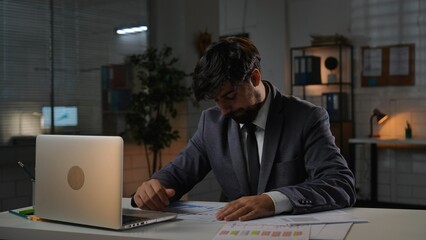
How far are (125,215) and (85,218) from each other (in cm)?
→ 16

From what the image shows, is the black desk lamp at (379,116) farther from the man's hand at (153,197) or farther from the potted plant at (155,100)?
the man's hand at (153,197)

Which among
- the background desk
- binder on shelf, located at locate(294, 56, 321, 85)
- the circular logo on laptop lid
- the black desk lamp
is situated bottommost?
the background desk

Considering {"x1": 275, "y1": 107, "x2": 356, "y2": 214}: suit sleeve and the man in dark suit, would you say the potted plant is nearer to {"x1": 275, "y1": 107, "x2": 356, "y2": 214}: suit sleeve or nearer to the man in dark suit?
the man in dark suit

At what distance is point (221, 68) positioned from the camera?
210cm

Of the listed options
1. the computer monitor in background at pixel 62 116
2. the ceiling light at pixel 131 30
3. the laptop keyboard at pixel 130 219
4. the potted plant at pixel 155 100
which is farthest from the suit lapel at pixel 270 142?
the ceiling light at pixel 131 30

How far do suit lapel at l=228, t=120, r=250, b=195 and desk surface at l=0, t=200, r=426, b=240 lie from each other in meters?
0.49

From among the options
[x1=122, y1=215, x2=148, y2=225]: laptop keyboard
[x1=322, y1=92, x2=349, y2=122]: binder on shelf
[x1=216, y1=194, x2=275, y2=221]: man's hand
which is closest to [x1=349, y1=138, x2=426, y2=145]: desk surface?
[x1=322, y1=92, x2=349, y2=122]: binder on shelf

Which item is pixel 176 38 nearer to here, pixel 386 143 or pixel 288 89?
pixel 288 89

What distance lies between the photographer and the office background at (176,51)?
14.5 feet

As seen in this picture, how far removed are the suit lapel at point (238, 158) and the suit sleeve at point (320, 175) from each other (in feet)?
0.81

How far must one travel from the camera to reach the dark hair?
2.09 meters

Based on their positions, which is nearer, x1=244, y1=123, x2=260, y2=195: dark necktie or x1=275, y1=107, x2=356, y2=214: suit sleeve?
x1=275, y1=107, x2=356, y2=214: suit sleeve

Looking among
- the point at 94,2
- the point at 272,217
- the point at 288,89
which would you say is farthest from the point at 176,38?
the point at 272,217

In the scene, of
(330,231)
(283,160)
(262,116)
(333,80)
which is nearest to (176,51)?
(333,80)
